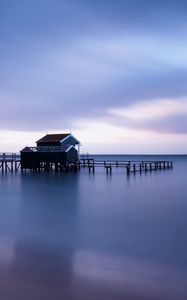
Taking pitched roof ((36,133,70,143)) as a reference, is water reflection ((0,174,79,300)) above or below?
below

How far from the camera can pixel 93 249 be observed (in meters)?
9.52

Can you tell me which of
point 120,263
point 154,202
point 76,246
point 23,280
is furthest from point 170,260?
point 154,202

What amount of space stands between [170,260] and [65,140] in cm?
2803

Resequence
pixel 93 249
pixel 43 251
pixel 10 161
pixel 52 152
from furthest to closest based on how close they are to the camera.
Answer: pixel 10 161 → pixel 52 152 → pixel 93 249 → pixel 43 251

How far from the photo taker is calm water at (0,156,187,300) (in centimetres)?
667

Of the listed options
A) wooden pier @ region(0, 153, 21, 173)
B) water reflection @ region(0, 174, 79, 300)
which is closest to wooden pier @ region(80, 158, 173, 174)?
wooden pier @ region(0, 153, 21, 173)

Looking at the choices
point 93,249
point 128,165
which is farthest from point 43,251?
point 128,165

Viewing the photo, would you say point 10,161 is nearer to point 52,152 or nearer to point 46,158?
point 46,158

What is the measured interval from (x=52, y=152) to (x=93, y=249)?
2604 cm

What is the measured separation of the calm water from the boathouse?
1626 cm

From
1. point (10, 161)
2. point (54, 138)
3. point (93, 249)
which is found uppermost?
point (54, 138)

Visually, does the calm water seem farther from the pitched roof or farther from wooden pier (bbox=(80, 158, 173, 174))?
wooden pier (bbox=(80, 158, 173, 174))

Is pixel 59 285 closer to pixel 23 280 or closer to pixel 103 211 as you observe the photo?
pixel 23 280

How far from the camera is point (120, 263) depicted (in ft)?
27.0
